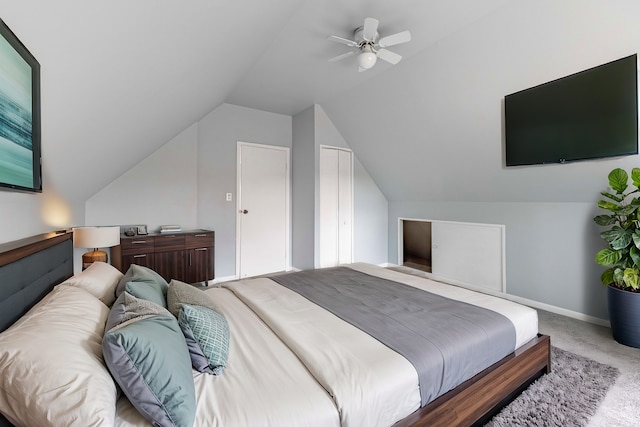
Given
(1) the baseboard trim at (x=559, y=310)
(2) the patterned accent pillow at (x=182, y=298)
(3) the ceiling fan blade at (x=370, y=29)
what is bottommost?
(1) the baseboard trim at (x=559, y=310)

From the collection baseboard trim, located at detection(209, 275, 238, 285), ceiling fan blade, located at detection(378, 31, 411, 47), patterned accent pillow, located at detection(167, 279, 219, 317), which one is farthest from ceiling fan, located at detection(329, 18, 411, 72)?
baseboard trim, located at detection(209, 275, 238, 285)

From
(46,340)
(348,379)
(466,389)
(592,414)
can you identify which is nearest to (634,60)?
(592,414)

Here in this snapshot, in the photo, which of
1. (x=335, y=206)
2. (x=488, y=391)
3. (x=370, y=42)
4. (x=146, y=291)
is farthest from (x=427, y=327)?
(x=335, y=206)

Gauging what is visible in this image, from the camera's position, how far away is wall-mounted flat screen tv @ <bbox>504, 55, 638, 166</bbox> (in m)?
2.16

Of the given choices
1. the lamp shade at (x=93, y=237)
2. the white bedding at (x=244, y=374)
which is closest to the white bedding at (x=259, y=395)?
the white bedding at (x=244, y=374)

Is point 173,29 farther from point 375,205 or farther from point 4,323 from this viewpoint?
point 375,205

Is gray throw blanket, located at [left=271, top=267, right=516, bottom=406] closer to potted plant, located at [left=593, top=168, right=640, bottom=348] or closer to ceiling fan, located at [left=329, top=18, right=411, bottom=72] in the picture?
potted plant, located at [left=593, top=168, right=640, bottom=348]

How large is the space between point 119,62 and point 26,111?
0.47 m

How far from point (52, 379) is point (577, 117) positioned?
3.59 m

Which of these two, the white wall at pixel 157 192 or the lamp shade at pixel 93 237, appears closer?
the lamp shade at pixel 93 237

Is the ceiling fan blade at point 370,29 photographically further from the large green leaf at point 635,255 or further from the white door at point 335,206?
the large green leaf at point 635,255

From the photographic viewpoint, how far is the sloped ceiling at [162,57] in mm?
1131

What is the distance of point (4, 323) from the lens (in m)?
1.04

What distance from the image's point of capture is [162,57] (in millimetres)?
1761
